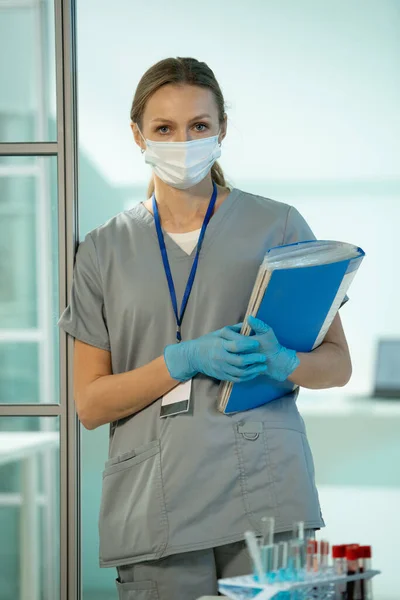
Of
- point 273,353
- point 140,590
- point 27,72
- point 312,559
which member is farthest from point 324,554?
point 27,72

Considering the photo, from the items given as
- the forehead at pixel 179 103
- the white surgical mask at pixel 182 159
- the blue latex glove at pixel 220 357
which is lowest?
the blue latex glove at pixel 220 357

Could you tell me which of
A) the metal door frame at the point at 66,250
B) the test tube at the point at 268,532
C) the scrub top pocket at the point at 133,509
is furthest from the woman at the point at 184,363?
the test tube at the point at 268,532

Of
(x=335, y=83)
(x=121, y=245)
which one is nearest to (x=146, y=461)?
(x=121, y=245)

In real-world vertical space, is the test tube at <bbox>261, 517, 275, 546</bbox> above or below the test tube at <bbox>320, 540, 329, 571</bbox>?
above

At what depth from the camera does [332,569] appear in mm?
990

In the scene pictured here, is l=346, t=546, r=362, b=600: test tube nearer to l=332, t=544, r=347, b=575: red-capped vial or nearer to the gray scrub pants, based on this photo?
l=332, t=544, r=347, b=575: red-capped vial

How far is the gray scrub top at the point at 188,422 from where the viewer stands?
1414 mm

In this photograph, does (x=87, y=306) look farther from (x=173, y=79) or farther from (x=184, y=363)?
(x=173, y=79)

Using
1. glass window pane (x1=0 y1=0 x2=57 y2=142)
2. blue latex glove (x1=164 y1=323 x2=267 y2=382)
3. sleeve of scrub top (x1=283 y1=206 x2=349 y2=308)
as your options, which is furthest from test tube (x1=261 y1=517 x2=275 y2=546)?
glass window pane (x1=0 y1=0 x2=57 y2=142)

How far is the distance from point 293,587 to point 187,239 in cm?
78

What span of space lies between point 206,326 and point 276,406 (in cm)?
20

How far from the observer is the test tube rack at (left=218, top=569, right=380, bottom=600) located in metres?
0.94

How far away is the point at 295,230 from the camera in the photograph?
155 cm

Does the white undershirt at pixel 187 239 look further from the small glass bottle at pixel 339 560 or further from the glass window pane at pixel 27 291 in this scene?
the small glass bottle at pixel 339 560
